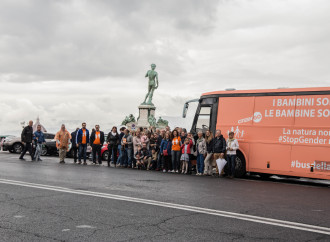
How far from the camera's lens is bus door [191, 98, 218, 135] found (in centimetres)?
1697

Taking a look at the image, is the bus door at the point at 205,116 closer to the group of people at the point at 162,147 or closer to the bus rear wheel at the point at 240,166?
the group of people at the point at 162,147

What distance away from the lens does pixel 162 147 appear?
18.0 metres

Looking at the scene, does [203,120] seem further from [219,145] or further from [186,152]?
[219,145]

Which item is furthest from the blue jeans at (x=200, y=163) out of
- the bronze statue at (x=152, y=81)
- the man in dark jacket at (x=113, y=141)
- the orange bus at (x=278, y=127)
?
the bronze statue at (x=152, y=81)

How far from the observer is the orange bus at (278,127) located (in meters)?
14.1

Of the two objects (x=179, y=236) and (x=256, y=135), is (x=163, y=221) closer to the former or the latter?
(x=179, y=236)

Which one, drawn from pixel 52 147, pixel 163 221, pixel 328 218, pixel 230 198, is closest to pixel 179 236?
pixel 163 221

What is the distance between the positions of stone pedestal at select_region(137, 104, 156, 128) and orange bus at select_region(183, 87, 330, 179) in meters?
29.0

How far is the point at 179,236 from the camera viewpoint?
217 inches

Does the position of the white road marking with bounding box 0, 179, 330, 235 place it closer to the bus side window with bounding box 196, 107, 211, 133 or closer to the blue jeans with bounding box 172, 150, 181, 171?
the blue jeans with bounding box 172, 150, 181, 171

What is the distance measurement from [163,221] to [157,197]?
8.17 ft

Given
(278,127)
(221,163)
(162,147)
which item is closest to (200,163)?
(221,163)

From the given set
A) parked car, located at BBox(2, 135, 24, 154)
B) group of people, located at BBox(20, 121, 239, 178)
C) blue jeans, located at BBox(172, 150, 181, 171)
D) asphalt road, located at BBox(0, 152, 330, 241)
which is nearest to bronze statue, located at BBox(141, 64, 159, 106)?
parked car, located at BBox(2, 135, 24, 154)

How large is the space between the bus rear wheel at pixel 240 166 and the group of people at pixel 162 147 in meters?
0.29
